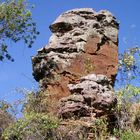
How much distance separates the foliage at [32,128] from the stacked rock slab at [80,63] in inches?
42.5

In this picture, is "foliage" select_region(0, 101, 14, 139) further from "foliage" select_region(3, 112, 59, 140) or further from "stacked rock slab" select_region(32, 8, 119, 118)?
"stacked rock slab" select_region(32, 8, 119, 118)

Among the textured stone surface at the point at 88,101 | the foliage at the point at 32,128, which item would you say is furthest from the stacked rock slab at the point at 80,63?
the foliage at the point at 32,128

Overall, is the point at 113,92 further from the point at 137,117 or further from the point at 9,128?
the point at 9,128

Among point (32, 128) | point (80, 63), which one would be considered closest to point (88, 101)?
point (32, 128)

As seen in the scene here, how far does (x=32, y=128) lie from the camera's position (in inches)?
665

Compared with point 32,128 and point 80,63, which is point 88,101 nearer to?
point 32,128

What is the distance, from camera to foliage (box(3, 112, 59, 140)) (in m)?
16.9

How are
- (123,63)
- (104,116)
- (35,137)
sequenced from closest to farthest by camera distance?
(35,137) < (104,116) < (123,63)

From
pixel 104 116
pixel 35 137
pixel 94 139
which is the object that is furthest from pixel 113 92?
pixel 35 137

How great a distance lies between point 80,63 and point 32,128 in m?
4.63

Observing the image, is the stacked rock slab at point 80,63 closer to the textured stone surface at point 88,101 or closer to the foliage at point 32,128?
the textured stone surface at point 88,101

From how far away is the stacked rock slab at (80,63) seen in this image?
18.1m

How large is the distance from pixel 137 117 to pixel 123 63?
4630mm

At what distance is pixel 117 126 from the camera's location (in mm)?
18562
